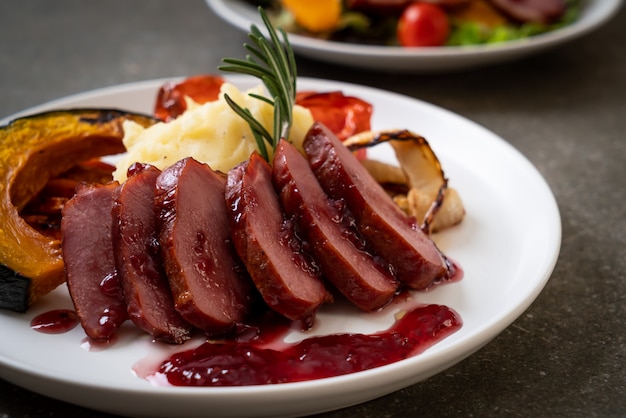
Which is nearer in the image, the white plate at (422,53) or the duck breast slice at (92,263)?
the duck breast slice at (92,263)

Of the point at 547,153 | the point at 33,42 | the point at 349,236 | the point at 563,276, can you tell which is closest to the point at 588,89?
the point at 547,153

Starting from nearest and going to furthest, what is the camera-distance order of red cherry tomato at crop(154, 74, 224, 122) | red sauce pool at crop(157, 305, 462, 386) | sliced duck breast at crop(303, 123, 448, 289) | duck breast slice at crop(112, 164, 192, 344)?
red sauce pool at crop(157, 305, 462, 386)
duck breast slice at crop(112, 164, 192, 344)
sliced duck breast at crop(303, 123, 448, 289)
red cherry tomato at crop(154, 74, 224, 122)

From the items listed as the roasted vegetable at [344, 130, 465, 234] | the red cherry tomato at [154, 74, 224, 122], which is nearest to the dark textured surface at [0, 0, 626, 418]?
the roasted vegetable at [344, 130, 465, 234]

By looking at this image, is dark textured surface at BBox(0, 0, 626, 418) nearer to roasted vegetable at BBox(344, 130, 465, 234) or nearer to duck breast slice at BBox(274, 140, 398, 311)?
duck breast slice at BBox(274, 140, 398, 311)

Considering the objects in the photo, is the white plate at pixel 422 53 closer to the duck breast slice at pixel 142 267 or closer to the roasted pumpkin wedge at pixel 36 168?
the roasted pumpkin wedge at pixel 36 168

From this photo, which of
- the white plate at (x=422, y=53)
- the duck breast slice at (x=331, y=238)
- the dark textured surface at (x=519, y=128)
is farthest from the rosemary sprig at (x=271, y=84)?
the white plate at (x=422, y=53)

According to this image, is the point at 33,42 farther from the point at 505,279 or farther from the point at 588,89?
the point at 505,279
